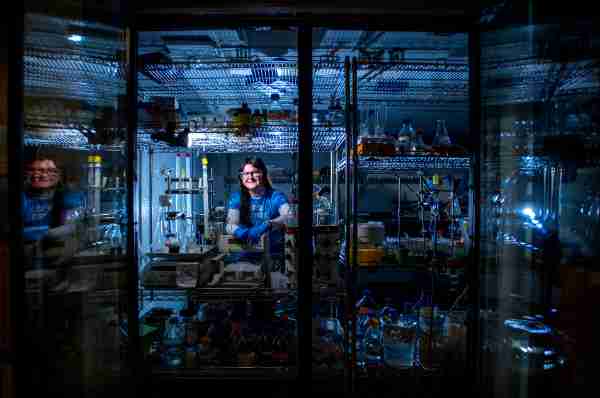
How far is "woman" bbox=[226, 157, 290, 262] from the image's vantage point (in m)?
2.06

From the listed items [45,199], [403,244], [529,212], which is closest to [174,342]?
[45,199]

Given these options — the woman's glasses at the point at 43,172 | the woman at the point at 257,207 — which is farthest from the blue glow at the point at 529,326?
the woman's glasses at the point at 43,172

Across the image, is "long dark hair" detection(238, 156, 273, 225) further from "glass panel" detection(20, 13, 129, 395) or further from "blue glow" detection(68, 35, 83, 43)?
"blue glow" detection(68, 35, 83, 43)

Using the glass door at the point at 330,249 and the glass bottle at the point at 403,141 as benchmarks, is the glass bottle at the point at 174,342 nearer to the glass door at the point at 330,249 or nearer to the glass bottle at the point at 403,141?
the glass door at the point at 330,249

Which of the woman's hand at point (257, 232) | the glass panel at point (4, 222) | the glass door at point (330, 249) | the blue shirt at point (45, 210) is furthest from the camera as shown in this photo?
the woman's hand at point (257, 232)

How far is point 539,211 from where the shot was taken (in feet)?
5.01

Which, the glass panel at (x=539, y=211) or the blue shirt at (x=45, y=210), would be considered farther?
the glass panel at (x=539, y=211)

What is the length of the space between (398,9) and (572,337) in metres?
1.42

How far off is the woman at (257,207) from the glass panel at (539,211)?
1.05 meters

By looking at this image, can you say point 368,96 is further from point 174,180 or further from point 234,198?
point 174,180

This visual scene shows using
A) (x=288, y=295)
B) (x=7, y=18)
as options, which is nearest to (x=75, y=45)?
(x=7, y=18)

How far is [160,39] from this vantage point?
251 centimetres

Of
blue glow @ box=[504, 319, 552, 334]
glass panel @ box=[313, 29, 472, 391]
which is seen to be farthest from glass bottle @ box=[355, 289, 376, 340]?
blue glow @ box=[504, 319, 552, 334]

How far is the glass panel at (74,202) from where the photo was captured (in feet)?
3.94
